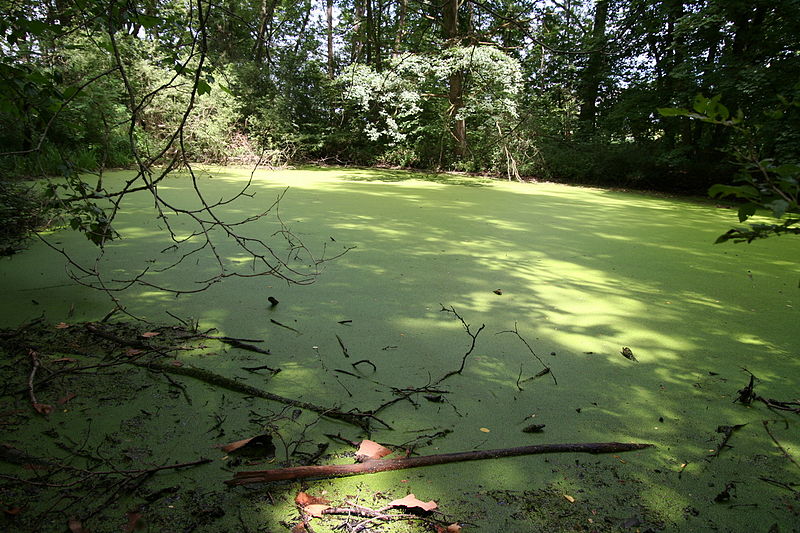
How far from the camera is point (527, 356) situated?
64.0 inches

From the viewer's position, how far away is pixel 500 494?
98 cm

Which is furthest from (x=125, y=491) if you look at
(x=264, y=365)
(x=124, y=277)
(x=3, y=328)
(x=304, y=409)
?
(x=124, y=277)

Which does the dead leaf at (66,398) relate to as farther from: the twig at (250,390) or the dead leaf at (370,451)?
the dead leaf at (370,451)

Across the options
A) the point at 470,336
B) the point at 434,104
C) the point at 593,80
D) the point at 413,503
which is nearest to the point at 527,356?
the point at 470,336

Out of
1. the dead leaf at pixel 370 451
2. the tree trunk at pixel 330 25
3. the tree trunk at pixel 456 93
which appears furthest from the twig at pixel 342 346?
the tree trunk at pixel 330 25

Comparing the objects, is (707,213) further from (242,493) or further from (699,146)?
(242,493)

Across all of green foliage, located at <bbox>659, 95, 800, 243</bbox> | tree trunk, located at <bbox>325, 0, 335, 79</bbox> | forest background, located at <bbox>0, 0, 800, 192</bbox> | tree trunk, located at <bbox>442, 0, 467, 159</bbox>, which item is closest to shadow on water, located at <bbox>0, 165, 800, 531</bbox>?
green foliage, located at <bbox>659, 95, 800, 243</bbox>

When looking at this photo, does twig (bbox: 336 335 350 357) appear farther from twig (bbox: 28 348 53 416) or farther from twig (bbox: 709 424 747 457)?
twig (bbox: 709 424 747 457)

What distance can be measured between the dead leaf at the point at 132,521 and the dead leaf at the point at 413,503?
45 centimetres

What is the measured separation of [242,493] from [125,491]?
0.22m

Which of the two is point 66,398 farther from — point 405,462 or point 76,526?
point 405,462

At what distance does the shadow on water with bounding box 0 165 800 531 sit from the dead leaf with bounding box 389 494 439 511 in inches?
1.6

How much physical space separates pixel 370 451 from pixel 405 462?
9 centimetres

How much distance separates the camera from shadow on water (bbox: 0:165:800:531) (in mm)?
987
